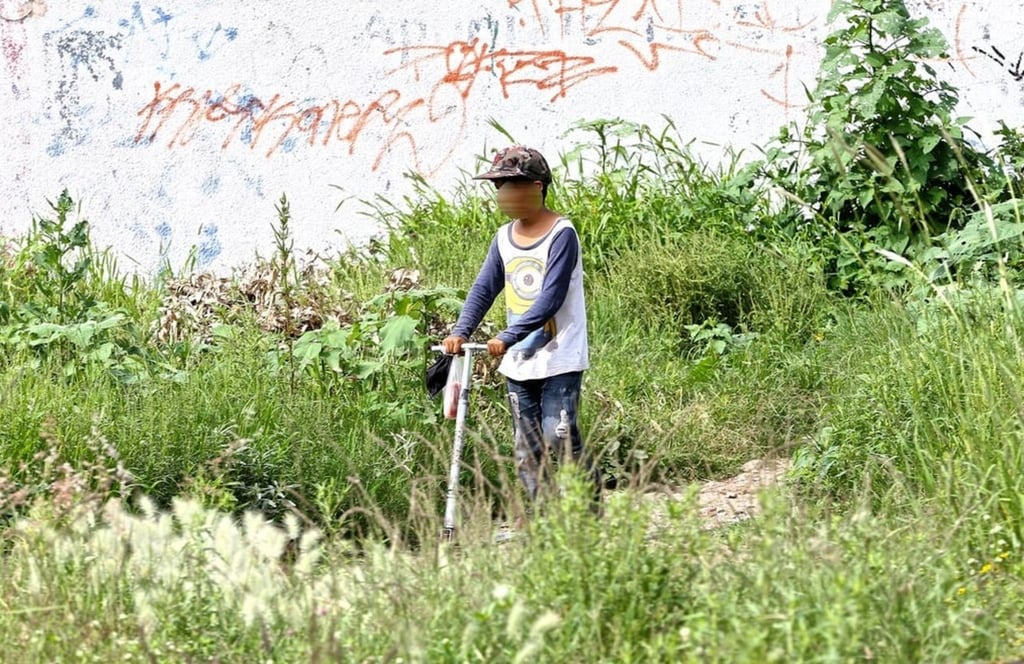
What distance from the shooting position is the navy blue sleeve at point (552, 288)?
508 centimetres

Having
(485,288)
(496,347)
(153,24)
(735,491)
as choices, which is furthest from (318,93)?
(496,347)

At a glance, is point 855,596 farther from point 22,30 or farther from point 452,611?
point 22,30

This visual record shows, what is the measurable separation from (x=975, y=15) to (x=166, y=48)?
4.97 metres

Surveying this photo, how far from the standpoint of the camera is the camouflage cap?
522 centimetres

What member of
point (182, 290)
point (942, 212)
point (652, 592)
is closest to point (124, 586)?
point (652, 592)

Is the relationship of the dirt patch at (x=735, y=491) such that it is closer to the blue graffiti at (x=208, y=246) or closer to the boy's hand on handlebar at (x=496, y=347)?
the boy's hand on handlebar at (x=496, y=347)

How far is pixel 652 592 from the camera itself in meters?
3.34

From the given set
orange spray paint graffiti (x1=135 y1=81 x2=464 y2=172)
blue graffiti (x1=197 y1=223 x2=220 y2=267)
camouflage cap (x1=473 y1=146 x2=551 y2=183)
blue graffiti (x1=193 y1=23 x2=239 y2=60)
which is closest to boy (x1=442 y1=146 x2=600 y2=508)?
camouflage cap (x1=473 y1=146 x2=551 y2=183)

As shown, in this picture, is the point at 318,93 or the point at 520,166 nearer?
the point at 520,166

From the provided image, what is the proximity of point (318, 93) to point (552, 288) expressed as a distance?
4.48 metres

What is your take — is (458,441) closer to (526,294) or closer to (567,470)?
(526,294)

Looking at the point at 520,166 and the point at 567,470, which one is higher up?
the point at 520,166

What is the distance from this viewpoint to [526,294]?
5.30 metres

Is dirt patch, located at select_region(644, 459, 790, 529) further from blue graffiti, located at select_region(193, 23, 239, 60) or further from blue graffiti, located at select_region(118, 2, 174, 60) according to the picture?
blue graffiti, located at select_region(118, 2, 174, 60)
